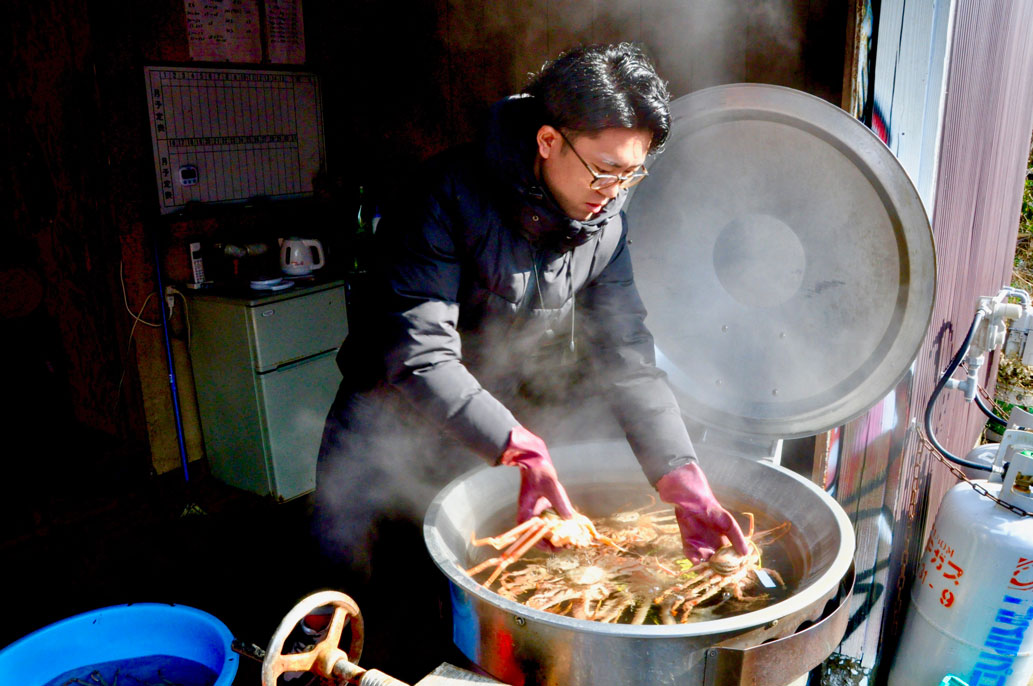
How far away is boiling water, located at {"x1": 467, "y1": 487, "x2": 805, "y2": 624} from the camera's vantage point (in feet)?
6.72

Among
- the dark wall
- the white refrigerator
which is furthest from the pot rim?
the white refrigerator

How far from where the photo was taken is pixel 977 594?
2629mm

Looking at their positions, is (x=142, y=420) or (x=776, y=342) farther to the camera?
(x=142, y=420)

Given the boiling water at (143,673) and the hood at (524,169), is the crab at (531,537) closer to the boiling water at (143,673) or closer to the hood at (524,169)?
the hood at (524,169)

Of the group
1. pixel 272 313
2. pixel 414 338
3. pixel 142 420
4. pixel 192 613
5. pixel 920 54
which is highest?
pixel 920 54

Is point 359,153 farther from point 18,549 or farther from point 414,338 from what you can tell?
point 414,338

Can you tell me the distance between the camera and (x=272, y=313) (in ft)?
16.3

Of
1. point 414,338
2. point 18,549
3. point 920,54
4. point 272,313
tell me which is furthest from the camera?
point 272,313

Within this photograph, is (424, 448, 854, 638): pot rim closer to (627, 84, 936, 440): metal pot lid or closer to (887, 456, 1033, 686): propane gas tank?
(627, 84, 936, 440): metal pot lid

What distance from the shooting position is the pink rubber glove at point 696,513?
2.17m

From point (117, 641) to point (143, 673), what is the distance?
156 mm

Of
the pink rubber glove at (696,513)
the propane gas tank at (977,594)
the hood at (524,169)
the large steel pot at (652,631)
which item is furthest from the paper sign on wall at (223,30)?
the propane gas tank at (977,594)

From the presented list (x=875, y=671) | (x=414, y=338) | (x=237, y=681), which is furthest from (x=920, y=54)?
(x=237, y=681)

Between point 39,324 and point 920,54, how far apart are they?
17.0 ft
